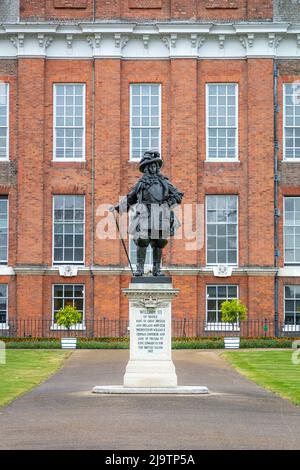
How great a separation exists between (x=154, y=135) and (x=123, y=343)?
9.83m

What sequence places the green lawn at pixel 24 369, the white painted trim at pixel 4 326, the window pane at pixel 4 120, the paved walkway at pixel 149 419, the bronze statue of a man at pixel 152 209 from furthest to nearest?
the window pane at pixel 4 120 → the white painted trim at pixel 4 326 → the green lawn at pixel 24 369 → the bronze statue of a man at pixel 152 209 → the paved walkway at pixel 149 419

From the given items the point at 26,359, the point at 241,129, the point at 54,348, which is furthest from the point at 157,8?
the point at 26,359

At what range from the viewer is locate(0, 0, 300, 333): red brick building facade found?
149 ft

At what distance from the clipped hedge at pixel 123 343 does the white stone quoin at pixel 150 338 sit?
16.3 m

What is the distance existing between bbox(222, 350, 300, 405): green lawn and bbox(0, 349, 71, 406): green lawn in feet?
16.8

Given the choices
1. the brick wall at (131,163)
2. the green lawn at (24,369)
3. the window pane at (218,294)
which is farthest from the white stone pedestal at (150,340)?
the window pane at (218,294)

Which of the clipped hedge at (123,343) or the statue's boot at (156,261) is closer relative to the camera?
the statue's boot at (156,261)

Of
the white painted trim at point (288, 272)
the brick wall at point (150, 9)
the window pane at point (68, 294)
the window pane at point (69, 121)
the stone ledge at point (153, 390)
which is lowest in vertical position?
the stone ledge at point (153, 390)

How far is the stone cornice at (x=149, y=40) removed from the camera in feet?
149

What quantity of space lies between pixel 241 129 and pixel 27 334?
11962 mm

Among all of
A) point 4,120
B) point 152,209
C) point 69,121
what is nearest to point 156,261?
point 152,209

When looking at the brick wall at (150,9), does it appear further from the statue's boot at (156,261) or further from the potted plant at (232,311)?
the statue's boot at (156,261)

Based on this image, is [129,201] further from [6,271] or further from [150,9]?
[150,9]

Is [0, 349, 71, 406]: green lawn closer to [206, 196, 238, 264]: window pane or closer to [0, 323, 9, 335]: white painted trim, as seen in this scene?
[0, 323, 9, 335]: white painted trim
